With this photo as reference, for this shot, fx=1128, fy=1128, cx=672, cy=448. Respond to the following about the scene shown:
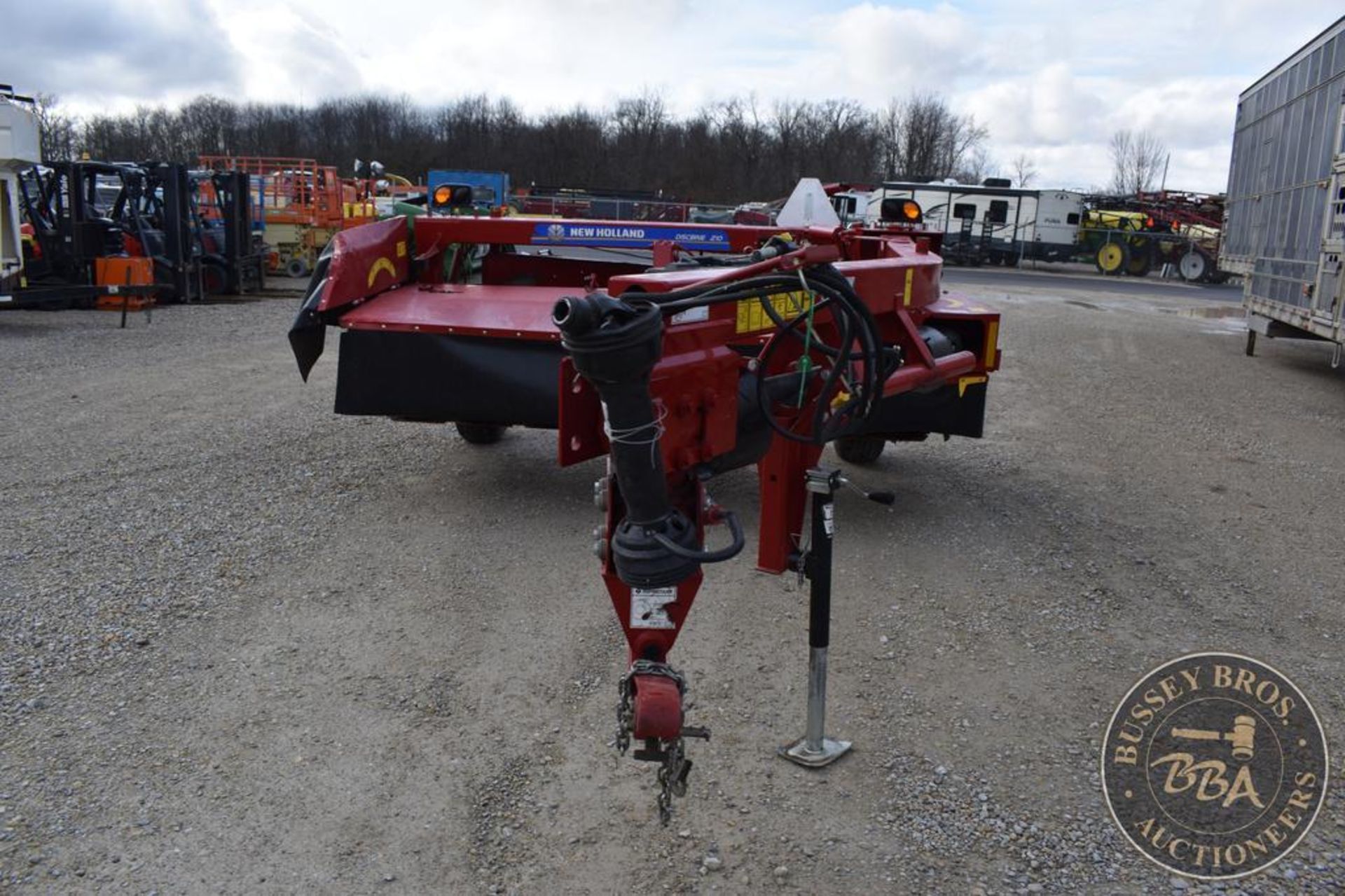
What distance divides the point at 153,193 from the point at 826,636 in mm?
16754

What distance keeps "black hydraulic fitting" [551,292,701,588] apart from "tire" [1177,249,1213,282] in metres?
31.4

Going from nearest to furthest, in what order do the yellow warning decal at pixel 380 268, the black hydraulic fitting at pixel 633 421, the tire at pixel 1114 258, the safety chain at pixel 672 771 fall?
the black hydraulic fitting at pixel 633 421
the safety chain at pixel 672 771
the yellow warning decal at pixel 380 268
the tire at pixel 1114 258

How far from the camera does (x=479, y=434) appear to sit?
7289mm

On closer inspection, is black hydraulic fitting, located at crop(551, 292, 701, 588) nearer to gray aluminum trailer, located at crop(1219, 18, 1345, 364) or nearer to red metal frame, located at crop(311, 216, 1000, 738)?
red metal frame, located at crop(311, 216, 1000, 738)

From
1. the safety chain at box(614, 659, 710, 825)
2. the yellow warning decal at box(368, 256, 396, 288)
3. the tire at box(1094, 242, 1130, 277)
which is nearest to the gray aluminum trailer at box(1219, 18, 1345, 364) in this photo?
the yellow warning decal at box(368, 256, 396, 288)


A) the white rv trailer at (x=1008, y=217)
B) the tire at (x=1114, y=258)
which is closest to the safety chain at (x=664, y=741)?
the tire at (x=1114, y=258)

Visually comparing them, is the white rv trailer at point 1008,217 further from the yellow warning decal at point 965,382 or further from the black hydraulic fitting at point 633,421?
the black hydraulic fitting at point 633,421

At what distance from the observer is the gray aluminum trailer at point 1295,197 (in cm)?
1089

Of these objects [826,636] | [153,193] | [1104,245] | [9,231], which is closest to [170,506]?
[826,636]

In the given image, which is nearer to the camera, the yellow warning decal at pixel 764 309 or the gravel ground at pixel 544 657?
the yellow warning decal at pixel 764 309

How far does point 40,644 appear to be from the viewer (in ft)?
14.0

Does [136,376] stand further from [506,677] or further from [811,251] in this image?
[811,251]

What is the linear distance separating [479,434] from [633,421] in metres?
5.04
